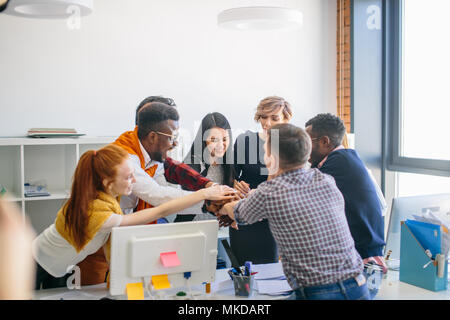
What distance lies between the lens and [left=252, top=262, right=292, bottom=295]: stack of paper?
206cm

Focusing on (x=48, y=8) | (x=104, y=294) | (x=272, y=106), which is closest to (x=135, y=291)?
(x=104, y=294)

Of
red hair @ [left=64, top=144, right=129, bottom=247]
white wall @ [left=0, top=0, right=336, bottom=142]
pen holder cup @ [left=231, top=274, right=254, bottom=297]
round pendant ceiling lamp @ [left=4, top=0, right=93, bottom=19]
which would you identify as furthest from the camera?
white wall @ [left=0, top=0, right=336, bottom=142]

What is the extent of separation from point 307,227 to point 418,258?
0.77 m

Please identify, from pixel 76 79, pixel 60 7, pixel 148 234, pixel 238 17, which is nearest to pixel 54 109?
pixel 76 79

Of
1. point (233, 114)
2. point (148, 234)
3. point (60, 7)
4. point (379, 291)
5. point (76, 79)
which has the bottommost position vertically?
point (379, 291)

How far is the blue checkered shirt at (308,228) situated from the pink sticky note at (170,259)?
0.37 metres

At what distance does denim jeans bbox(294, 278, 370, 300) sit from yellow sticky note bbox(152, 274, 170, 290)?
0.51 m

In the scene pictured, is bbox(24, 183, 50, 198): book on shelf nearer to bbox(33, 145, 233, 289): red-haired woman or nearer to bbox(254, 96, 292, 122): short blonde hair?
bbox(33, 145, 233, 289): red-haired woman

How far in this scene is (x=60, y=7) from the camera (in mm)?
2551

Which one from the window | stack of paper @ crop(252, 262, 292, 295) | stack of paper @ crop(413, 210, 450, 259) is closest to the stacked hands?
stack of paper @ crop(252, 262, 292, 295)

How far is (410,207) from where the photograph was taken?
2.38 metres

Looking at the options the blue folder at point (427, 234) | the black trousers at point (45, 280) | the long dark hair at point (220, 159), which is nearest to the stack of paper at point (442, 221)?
the blue folder at point (427, 234)

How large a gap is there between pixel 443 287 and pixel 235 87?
2.81 m
